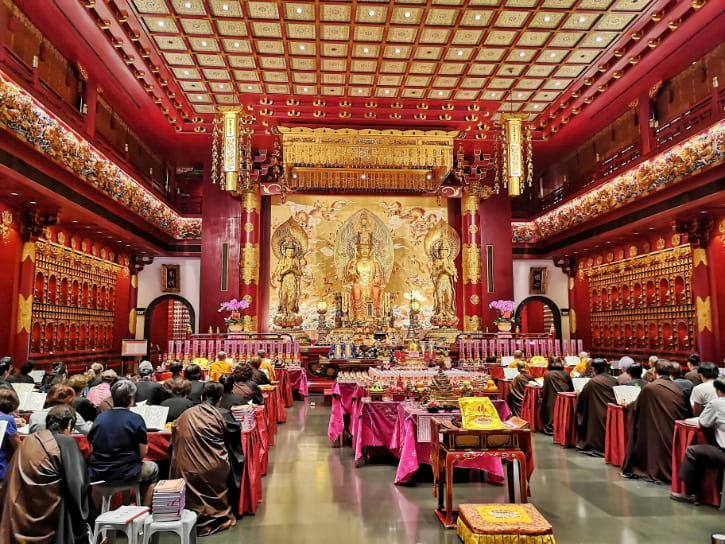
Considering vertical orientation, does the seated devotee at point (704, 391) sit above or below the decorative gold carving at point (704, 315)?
below

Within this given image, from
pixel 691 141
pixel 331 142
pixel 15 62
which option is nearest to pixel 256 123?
pixel 331 142

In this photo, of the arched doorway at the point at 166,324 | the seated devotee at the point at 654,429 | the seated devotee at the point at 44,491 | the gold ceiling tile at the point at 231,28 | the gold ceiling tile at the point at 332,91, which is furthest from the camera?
the arched doorway at the point at 166,324

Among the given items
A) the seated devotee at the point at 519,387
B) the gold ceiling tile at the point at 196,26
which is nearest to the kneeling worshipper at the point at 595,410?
the seated devotee at the point at 519,387

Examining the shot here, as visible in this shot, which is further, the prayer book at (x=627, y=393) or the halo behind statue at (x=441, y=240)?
the halo behind statue at (x=441, y=240)

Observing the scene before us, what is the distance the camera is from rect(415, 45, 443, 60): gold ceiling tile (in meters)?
9.91

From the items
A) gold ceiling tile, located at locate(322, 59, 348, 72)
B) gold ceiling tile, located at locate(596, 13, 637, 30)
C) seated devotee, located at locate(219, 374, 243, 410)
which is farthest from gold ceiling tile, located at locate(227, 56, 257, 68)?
seated devotee, located at locate(219, 374, 243, 410)

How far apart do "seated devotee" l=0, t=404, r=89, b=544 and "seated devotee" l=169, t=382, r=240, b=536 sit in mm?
820

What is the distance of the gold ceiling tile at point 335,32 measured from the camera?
9.22 metres

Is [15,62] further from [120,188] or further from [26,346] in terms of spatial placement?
[26,346]

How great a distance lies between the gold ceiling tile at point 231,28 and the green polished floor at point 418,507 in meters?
7.19

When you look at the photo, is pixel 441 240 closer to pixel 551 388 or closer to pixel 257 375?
pixel 551 388

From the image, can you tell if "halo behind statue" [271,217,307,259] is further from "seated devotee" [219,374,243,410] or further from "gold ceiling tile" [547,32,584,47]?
"seated devotee" [219,374,243,410]

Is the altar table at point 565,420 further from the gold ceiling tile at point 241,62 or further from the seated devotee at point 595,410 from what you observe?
the gold ceiling tile at point 241,62

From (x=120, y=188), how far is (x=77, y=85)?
81.0 inches
